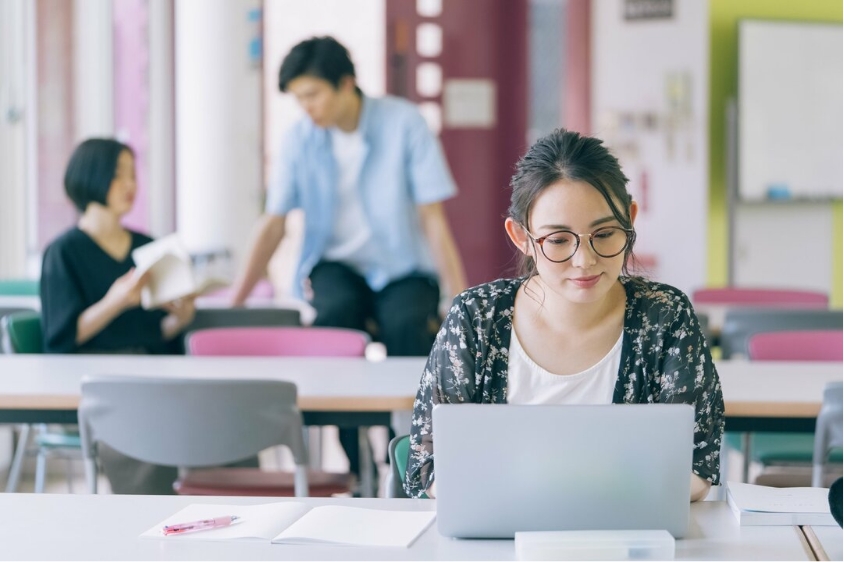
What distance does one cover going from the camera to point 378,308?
12.8ft

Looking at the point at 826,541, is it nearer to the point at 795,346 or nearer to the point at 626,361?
the point at 626,361

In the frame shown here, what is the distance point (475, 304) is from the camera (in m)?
1.96

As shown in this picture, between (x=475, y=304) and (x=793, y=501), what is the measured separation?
2.09 feet

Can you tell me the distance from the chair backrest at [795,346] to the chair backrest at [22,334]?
2.14 metres

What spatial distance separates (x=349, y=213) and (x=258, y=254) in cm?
36

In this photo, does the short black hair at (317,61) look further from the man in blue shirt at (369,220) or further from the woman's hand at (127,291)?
the woman's hand at (127,291)

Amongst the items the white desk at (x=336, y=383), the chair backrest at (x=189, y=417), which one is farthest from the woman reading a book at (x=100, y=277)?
the chair backrest at (x=189, y=417)

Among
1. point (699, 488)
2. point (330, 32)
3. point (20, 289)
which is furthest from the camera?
point (330, 32)

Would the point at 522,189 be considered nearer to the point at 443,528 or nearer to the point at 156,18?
the point at 443,528

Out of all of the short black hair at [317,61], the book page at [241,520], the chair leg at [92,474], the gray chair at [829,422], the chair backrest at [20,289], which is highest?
the short black hair at [317,61]

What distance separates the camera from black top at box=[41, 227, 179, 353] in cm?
341

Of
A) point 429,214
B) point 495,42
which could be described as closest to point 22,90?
point 429,214

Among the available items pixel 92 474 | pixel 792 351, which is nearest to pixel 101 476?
pixel 92 474

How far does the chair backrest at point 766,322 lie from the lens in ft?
11.8
